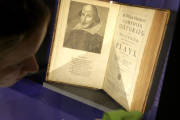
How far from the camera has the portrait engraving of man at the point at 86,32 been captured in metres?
0.90

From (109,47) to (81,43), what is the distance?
0.35 feet

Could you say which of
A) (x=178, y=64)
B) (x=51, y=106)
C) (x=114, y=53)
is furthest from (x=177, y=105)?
(x=51, y=106)

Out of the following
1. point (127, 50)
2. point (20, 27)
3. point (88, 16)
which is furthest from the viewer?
point (88, 16)

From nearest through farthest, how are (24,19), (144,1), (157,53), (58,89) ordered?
1. (24,19)
2. (157,53)
3. (144,1)
4. (58,89)

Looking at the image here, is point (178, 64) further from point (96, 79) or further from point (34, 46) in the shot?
point (96, 79)

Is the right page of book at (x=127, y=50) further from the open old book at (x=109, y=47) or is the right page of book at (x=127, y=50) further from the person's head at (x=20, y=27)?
the person's head at (x=20, y=27)

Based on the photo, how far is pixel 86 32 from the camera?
0.92 meters

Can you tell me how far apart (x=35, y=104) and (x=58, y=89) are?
115 millimetres

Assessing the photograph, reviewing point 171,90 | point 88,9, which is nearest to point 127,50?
point 88,9

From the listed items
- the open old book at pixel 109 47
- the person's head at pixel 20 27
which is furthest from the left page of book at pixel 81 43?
the person's head at pixel 20 27

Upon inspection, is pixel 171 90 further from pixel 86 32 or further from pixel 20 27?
pixel 86 32

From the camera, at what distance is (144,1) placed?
0.87 metres

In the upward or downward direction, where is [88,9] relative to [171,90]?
upward

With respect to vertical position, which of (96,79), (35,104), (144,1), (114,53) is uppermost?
(144,1)
